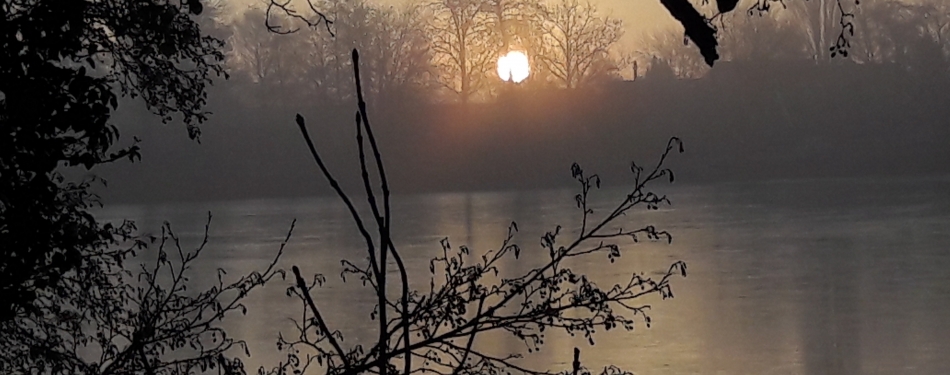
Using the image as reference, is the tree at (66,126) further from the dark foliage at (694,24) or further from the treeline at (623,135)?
the treeline at (623,135)

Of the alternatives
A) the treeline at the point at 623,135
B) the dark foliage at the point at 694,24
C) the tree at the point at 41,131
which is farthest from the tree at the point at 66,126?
the treeline at the point at 623,135

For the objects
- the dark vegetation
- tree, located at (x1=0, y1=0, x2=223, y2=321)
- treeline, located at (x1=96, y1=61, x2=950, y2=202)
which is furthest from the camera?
treeline, located at (x1=96, y1=61, x2=950, y2=202)

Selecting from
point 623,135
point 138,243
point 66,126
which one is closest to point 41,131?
point 66,126

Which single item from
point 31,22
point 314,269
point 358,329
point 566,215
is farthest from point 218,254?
point 31,22

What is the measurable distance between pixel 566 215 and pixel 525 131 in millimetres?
15872

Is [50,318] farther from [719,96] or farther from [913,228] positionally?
[719,96]

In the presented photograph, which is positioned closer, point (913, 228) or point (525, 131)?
point (913, 228)

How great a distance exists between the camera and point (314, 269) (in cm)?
1973

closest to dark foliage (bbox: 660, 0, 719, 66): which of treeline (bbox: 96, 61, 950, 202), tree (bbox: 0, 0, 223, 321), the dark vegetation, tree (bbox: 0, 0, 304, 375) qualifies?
the dark vegetation

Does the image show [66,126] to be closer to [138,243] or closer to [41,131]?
[41,131]

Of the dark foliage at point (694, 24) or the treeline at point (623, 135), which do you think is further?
the treeline at point (623, 135)

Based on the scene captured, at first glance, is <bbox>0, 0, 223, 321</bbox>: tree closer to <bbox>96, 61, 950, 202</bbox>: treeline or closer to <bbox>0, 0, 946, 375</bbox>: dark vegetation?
<bbox>0, 0, 946, 375</bbox>: dark vegetation

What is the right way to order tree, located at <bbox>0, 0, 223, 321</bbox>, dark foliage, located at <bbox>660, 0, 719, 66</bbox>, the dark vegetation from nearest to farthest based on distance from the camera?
dark foliage, located at <bbox>660, 0, 719, 66</bbox> < the dark vegetation < tree, located at <bbox>0, 0, 223, 321</bbox>

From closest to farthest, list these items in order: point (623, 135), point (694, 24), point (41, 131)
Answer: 1. point (694, 24)
2. point (41, 131)
3. point (623, 135)
